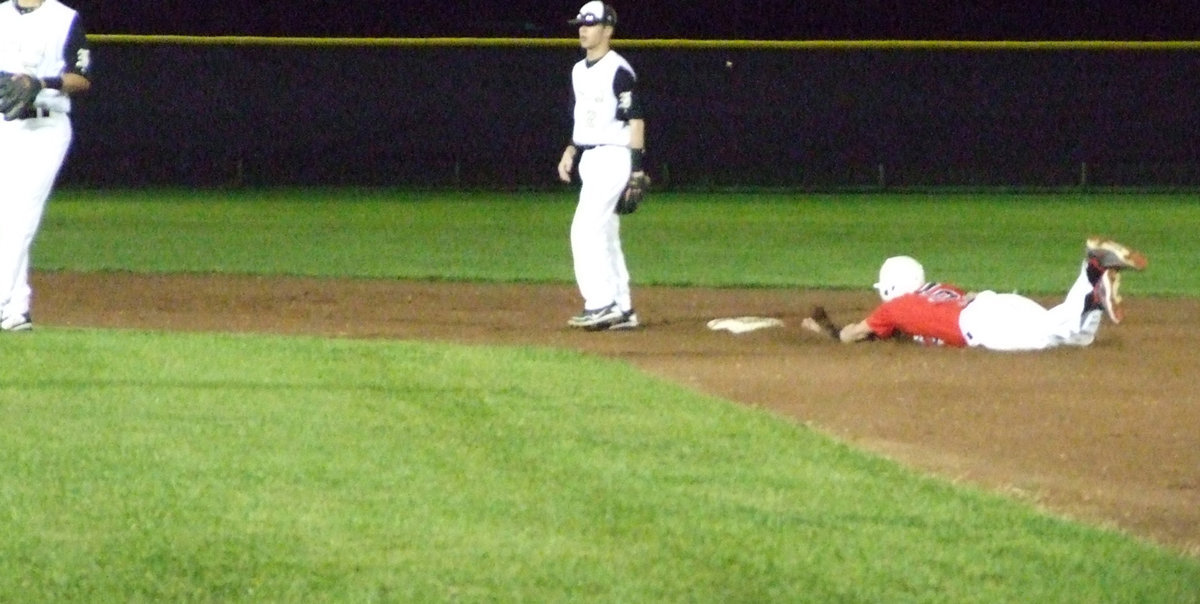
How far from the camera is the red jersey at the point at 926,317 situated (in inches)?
367

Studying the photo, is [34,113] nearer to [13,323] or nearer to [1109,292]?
[13,323]

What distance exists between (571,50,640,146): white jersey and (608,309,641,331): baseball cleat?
1020 millimetres

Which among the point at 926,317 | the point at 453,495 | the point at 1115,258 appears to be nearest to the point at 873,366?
the point at 926,317

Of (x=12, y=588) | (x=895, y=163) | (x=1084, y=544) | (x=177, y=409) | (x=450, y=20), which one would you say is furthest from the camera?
(x=450, y=20)

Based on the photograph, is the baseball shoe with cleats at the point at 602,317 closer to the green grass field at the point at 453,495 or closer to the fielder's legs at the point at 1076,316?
the green grass field at the point at 453,495

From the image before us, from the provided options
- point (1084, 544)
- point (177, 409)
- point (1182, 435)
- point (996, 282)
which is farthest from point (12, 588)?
point (996, 282)

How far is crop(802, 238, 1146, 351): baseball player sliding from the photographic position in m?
8.88

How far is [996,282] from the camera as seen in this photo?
1397 cm

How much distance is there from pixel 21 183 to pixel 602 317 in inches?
132

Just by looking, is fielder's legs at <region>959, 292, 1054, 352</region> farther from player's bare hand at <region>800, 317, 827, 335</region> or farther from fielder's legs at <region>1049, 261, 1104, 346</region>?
player's bare hand at <region>800, 317, 827, 335</region>

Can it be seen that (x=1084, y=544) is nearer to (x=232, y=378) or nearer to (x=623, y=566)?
(x=623, y=566)

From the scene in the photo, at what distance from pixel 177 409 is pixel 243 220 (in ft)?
50.3

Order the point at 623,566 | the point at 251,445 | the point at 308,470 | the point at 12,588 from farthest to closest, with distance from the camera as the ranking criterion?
the point at 251,445, the point at 308,470, the point at 623,566, the point at 12,588

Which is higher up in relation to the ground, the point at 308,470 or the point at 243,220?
the point at 308,470
